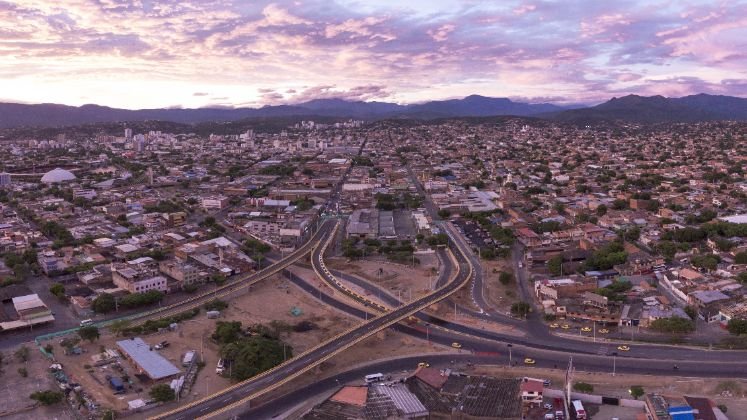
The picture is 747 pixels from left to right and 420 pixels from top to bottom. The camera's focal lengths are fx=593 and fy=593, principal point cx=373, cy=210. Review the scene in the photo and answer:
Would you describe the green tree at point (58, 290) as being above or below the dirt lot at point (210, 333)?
above

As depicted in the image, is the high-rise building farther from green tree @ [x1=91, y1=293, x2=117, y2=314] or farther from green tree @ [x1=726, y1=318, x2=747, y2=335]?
green tree @ [x1=726, y1=318, x2=747, y2=335]

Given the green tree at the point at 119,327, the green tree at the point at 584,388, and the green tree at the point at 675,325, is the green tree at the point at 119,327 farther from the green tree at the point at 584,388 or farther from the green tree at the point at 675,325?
the green tree at the point at 675,325

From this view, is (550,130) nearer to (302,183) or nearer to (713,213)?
(302,183)

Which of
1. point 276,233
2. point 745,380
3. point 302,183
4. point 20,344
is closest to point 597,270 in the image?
point 745,380

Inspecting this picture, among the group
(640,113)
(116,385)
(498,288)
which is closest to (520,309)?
(498,288)

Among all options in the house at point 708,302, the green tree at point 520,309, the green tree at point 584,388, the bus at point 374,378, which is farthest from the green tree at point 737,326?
the bus at point 374,378

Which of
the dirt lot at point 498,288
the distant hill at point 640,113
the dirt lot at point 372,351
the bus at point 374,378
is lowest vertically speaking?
the dirt lot at point 372,351
